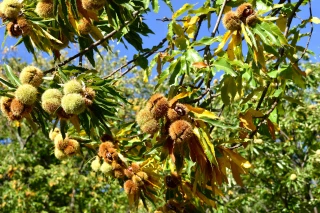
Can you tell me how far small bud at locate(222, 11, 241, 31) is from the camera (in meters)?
1.69

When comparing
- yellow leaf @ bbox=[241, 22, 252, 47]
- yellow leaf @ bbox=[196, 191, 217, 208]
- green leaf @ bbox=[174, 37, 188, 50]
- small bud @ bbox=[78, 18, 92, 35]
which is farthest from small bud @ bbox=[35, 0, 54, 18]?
yellow leaf @ bbox=[196, 191, 217, 208]

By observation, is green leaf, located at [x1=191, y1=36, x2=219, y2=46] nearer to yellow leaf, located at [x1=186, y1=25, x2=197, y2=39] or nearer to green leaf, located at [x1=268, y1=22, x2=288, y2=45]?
green leaf, located at [x1=268, y1=22, x2=288, y2=45]

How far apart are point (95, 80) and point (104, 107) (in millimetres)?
120

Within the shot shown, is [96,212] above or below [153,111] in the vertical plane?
below

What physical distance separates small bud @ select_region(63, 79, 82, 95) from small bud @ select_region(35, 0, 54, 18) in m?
0.40

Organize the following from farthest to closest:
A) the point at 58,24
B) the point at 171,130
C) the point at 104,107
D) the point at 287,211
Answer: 1. the point at 287,211
2. the point at 58,24
3. the point at 104,107
4. the point at 171,130

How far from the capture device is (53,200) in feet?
34.6

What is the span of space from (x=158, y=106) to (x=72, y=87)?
31cm

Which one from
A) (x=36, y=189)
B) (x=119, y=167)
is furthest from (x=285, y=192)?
(x=36, y=189)

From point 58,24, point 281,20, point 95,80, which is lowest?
point 95,80

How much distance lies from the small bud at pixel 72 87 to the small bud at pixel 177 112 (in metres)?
0.33

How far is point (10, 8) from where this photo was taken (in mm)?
1741

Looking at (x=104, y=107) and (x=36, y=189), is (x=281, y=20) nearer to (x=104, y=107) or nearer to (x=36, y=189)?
(x=104, y=107)

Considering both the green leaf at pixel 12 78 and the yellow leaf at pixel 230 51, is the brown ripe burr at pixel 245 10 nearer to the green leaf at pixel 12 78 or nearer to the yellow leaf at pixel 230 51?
the yellow leaf at pixel 230 51
